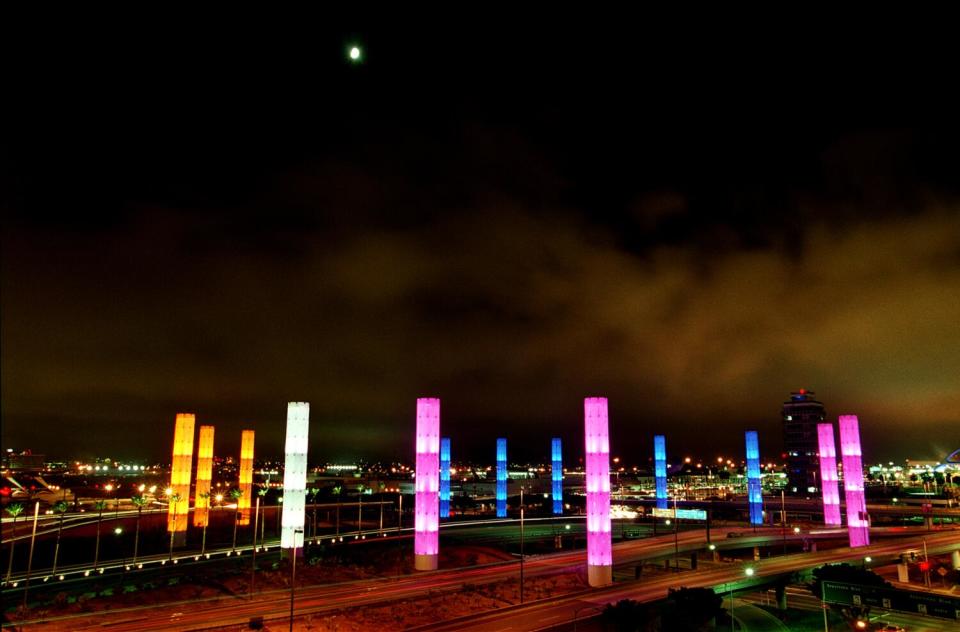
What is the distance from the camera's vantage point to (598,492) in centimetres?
6569

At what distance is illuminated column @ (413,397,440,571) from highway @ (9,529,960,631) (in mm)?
2820

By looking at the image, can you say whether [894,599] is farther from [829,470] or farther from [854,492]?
[829,470]

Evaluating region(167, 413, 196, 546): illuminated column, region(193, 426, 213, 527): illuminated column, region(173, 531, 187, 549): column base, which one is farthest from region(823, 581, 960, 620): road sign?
region(173, 531, 187, 549): column base

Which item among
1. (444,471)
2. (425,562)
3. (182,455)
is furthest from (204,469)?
(444,471)

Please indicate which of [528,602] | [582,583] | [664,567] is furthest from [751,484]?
[528,602]

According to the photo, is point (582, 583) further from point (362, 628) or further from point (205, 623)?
point (205, 623)

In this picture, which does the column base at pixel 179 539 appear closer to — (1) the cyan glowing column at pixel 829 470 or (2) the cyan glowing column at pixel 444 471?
(2) the cyan glowing column at pixel 444 471

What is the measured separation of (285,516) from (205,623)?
17.2 m

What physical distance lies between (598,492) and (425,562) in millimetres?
20885

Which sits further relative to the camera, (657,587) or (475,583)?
(475,583)

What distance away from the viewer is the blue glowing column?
136 metres

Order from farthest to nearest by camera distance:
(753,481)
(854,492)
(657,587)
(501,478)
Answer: (501,478)
(753,481)
(854,492)
(657,587)

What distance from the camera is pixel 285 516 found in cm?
6838

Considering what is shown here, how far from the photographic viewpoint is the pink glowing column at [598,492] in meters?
65.4
